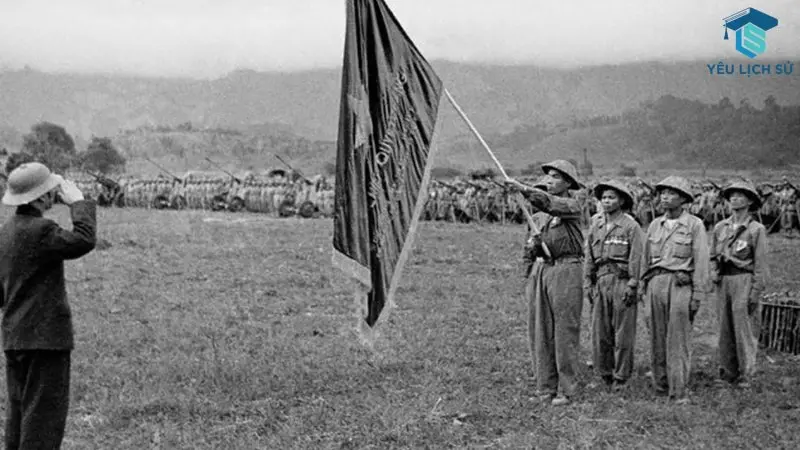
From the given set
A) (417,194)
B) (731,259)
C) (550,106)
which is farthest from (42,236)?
(550,106)

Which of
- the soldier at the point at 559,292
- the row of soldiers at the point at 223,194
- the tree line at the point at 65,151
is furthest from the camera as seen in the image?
the tree line at the point at 65,151

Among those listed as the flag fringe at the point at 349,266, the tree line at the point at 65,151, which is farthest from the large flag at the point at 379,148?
the tree line at the point at 65,151

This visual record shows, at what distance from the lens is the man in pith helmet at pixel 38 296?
5371 mm

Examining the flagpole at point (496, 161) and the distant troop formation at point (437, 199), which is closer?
the flagpole at point (496, 161)

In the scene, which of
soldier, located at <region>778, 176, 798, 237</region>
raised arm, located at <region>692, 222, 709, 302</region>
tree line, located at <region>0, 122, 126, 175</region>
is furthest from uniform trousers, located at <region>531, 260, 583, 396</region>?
tree line, located at <region>0, 122, 126, 175</region>

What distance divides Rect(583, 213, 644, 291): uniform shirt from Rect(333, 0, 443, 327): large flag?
2.55m

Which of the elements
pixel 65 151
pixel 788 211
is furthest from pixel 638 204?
pixel 65 151

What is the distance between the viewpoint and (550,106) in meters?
186

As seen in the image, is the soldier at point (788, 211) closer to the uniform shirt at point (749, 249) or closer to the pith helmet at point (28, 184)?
the uniform shirt at point (749, 249)

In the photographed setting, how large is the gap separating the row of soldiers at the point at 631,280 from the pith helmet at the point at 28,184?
139 inches

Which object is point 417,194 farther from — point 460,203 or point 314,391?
point 460,203

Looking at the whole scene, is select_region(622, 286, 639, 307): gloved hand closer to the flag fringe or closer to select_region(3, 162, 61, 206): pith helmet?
the flag fringe

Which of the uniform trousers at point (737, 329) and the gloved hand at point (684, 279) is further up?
the gloved hand at point (684, 279)

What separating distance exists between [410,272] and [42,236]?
38.9 ft
